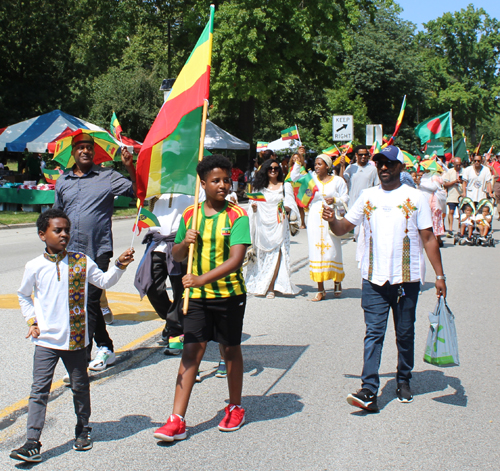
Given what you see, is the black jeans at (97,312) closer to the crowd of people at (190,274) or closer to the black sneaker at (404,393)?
the crowd of people at (190,274)

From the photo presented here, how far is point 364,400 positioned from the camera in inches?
185

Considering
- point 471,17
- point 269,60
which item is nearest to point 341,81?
point 269,60

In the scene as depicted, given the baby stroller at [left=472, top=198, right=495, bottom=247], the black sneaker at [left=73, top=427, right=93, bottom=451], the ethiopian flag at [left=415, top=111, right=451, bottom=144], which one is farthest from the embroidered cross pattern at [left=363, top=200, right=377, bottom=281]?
the ethiopian flag at [left=415, top=111, right=451, bottom=144]

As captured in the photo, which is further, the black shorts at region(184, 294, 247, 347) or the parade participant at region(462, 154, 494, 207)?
the parade participant at region(462, 154, 494, 207)

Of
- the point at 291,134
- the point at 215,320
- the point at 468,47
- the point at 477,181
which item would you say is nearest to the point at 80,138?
the point at 215,320

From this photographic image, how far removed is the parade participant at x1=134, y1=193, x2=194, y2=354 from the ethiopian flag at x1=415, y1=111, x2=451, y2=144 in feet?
46.7

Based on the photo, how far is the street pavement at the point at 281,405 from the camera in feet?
12.9

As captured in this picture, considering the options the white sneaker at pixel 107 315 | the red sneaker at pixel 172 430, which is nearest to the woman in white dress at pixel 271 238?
the white sneaker at pixel 107 315

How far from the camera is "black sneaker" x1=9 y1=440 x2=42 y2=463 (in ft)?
12.1

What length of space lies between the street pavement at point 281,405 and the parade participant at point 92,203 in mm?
381

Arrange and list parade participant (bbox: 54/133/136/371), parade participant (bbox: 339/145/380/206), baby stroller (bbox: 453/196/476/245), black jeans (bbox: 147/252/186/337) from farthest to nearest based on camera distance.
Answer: baby stroller (bbox: 453/196/476/245)
parade participant (bbox: 339/145/380/206)
black jeans (bbox: 147/252/186/337)
parade participant (bbox: 54/133/136/371)

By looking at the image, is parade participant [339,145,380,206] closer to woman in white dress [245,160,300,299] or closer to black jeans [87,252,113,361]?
woman in white dress [245,160,300,299]

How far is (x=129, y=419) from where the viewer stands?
4.48 meters

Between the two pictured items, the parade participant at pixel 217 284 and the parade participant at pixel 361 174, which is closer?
the parade participant at pixel 217 284
